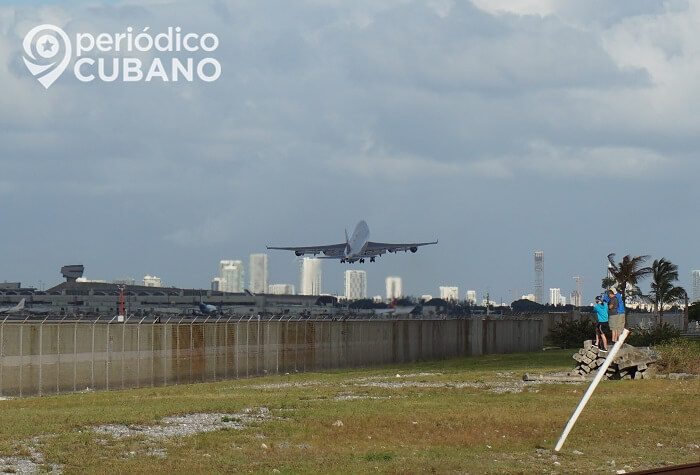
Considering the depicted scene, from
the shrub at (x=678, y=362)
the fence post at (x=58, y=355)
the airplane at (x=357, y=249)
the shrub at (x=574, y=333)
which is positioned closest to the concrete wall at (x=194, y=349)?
the fence post at (x=58, y=355)

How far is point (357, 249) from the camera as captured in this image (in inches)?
5364

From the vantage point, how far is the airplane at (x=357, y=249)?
424ft

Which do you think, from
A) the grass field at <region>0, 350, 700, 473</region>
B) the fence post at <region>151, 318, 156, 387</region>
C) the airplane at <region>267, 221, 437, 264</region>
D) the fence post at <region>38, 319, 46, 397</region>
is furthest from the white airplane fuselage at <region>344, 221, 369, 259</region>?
the grass field at <region>0, 350, 700, 473</region>

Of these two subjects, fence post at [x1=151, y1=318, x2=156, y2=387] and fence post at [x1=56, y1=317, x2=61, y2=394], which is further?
fence post at [x1=151, y1=318, x2=156, y2=387]

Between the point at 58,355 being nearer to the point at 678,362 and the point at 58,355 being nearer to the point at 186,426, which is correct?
the point at 186,426

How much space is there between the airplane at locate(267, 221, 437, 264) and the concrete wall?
172 ft

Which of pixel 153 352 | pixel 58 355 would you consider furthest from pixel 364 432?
pixel 153 352

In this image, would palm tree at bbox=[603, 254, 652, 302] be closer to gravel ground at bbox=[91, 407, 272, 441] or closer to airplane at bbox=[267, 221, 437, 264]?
airplane at bbox=[267, 221, 437, 264]

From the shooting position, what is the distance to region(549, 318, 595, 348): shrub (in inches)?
3307

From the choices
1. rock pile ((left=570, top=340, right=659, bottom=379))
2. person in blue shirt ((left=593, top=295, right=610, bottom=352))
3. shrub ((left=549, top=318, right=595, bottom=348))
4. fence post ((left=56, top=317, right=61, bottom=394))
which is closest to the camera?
rock pile ((left=570, top=340, right=659, bottom=379))

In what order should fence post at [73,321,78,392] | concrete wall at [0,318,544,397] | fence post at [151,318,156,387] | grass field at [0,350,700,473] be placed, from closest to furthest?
grass field at [0,350,700,473], concrete wall at [0,318,544,397], fence post at [73,321,78,392], fence post at [151,318,156,387]

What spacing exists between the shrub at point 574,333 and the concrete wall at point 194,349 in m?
11.8

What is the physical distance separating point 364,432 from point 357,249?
113497 millimetres

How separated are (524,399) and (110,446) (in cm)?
1373
